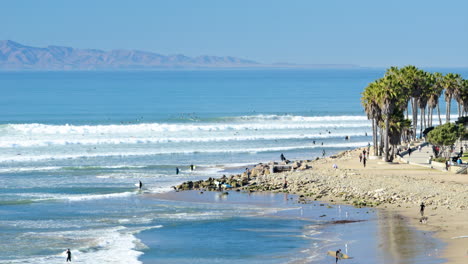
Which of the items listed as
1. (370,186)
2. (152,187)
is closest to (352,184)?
(370,186)

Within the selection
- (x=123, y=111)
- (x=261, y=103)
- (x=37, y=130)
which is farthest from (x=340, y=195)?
(x=261, y=103)

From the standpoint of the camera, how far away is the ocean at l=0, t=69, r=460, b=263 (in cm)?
3762

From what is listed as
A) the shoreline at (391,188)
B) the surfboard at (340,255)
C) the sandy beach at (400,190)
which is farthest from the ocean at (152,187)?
the sandy beach at (400,190)

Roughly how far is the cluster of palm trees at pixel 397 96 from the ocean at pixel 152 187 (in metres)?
9.92

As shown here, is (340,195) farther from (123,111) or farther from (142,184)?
(123,111)

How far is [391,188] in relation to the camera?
49.2 m

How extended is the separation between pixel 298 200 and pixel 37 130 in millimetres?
53872

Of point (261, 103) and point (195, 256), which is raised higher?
point (261, 103)

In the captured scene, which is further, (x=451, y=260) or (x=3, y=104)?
(x=3, y=104)

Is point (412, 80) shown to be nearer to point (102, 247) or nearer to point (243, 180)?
point (243, 180)

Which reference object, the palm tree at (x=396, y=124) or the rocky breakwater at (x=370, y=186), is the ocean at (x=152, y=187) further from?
the palm tree at (x=396, y=124)

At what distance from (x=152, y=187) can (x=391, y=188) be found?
1569 centimetres

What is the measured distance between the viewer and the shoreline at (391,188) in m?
40.3

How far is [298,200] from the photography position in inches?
1925
